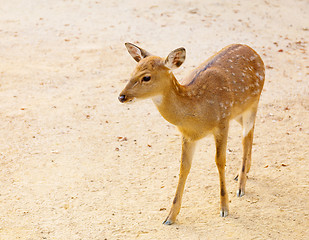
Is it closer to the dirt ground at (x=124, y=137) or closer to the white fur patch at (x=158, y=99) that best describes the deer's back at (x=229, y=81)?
the white fur patch at (x=158, y=99)

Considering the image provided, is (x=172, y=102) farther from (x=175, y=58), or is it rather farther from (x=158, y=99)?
(x=175, y=58)

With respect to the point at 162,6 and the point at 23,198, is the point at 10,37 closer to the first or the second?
the point at 162,6

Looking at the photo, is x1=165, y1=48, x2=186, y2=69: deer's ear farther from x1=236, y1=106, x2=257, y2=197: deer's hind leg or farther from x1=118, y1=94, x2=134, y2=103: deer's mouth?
x1=236, y1=106, x2=257, y2=197: deer's hind leg

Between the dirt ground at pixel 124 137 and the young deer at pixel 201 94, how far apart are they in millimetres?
423

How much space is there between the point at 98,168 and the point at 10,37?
19.9ft

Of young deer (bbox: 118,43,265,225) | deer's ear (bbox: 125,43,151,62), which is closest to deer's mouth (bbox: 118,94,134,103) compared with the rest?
young deer (bbox: 118,43,265,225)

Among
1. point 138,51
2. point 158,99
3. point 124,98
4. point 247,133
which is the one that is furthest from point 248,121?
point 124,98

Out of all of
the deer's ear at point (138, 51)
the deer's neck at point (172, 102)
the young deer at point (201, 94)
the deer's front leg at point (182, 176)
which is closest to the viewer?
the young deer at point (201, 94)

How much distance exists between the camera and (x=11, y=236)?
15.3ft

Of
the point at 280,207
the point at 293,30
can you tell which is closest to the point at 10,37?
the point at 293,30

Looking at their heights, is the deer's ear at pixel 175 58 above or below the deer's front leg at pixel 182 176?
above

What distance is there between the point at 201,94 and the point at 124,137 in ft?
7.26

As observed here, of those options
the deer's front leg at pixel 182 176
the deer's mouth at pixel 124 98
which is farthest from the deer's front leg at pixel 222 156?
the deer's mouth at pixel 124 98

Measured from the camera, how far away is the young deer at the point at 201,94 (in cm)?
453
